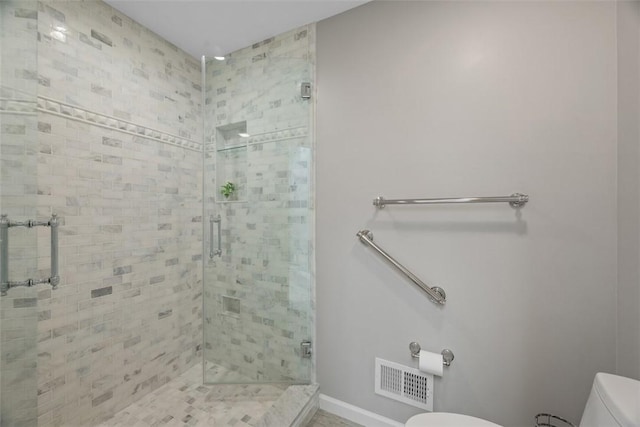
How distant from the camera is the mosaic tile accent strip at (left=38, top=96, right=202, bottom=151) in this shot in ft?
4.23

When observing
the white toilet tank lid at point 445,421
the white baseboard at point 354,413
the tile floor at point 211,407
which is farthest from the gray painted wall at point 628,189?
the tile floor at point 211,407

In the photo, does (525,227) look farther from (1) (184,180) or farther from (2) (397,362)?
(1) (184,180)

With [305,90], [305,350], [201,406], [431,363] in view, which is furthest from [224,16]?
[201,406]

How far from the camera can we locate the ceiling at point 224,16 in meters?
1.52

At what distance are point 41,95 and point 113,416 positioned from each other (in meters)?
1.72

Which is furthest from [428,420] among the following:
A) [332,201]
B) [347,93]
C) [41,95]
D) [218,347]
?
[41,95]

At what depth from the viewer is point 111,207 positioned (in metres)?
1.53

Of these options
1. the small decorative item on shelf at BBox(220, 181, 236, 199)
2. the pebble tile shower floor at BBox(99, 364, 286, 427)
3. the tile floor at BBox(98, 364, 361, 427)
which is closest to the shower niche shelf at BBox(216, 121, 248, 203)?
the small decorative item on shelf at BBox(220, 181, 236, 199)

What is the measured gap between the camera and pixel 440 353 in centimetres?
131

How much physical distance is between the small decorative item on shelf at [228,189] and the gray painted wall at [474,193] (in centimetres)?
53

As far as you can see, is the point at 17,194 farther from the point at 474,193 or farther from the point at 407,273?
the point at 474,193

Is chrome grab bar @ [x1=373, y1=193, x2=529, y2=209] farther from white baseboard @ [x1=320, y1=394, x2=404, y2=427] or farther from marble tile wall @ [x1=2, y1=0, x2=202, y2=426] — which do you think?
marble tile wall @ [x1=2, y1=0, x2=202, y2=426]

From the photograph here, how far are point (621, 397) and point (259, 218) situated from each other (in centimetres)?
158

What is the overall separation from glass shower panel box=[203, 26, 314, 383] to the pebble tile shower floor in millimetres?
73
